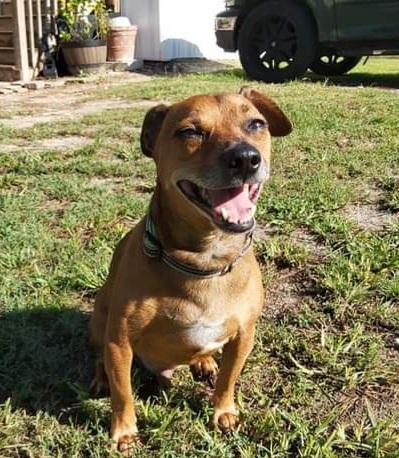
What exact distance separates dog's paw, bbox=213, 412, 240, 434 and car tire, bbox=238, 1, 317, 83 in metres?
7.19

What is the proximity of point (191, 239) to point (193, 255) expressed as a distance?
0.06m

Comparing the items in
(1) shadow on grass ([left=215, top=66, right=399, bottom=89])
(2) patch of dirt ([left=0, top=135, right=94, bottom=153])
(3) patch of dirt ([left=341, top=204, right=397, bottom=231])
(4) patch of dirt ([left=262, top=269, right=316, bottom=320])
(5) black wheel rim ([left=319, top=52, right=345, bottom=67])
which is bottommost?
(4) patch of dirt ([left=262, top=269, right=316, bottom=320])

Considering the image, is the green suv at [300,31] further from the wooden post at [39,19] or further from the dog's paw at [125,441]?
the dog's paw at [125,441]

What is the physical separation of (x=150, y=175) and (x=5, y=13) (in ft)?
26.9

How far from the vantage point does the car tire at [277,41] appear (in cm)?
872

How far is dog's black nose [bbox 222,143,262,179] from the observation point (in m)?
2.04

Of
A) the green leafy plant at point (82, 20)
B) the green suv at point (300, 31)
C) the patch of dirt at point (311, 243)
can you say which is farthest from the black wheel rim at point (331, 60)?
the patch of dirt at point (311, 243)

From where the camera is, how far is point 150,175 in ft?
15.8

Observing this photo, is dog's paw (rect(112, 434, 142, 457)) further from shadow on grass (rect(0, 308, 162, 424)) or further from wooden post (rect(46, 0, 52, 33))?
wooden post (rect(46, 0, 52, 33))

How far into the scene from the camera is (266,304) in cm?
319

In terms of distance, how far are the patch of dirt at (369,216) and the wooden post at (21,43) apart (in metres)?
7.08

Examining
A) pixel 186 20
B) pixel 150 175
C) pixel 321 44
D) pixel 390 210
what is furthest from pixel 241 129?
pixel 186 20

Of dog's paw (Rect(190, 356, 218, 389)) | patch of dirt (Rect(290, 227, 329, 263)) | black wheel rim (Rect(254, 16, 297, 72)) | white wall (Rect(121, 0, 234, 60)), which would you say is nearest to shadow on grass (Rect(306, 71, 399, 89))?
black wheel rim (Rect(254, 16, 297, 72))

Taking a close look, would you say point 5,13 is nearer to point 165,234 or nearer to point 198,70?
point 198,70
